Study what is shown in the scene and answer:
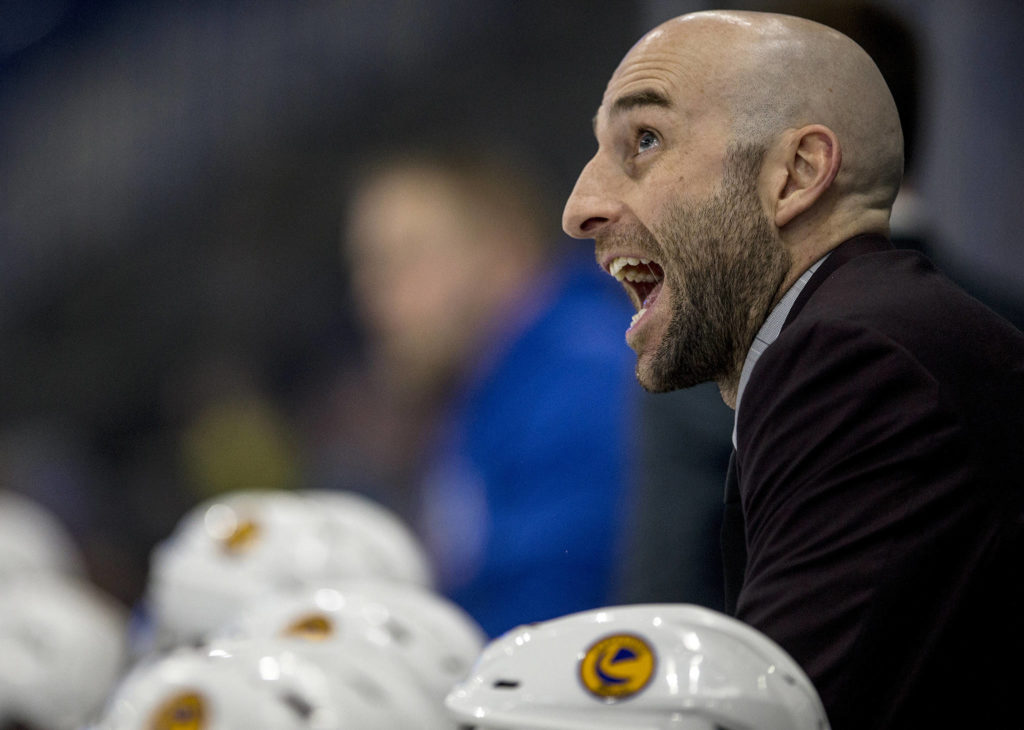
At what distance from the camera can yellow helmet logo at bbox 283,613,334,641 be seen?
82.5 inches

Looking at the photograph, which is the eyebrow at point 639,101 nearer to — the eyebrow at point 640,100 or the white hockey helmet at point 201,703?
the eyebrow at point 640,100

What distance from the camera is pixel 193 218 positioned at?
814 centimetres

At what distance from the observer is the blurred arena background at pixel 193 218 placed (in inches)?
282

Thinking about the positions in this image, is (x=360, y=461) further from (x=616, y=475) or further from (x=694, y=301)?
(x=694, y=301)

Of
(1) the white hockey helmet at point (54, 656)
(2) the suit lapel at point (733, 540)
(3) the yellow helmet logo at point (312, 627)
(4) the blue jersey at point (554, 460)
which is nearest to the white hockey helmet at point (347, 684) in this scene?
(3) the yellow helmet logo at point (312, 627)

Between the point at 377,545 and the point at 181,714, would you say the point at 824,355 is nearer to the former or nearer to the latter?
the point at 181,714

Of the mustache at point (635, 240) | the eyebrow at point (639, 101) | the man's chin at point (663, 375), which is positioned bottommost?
the man's chin at point (663, 375)

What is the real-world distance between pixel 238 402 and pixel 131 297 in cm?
126

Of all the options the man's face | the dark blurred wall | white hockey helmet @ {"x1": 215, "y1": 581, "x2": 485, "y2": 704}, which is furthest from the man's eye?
the dark blurred wall

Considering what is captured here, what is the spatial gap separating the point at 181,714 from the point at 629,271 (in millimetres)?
740

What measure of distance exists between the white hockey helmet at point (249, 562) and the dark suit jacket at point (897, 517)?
1586 mm

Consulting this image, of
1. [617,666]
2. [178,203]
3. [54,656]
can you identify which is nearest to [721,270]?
[617,666]

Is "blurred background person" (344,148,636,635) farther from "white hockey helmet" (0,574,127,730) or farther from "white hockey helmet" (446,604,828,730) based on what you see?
"white hockey helmet" (446,604,828,730)

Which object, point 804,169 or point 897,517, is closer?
point 897,517
